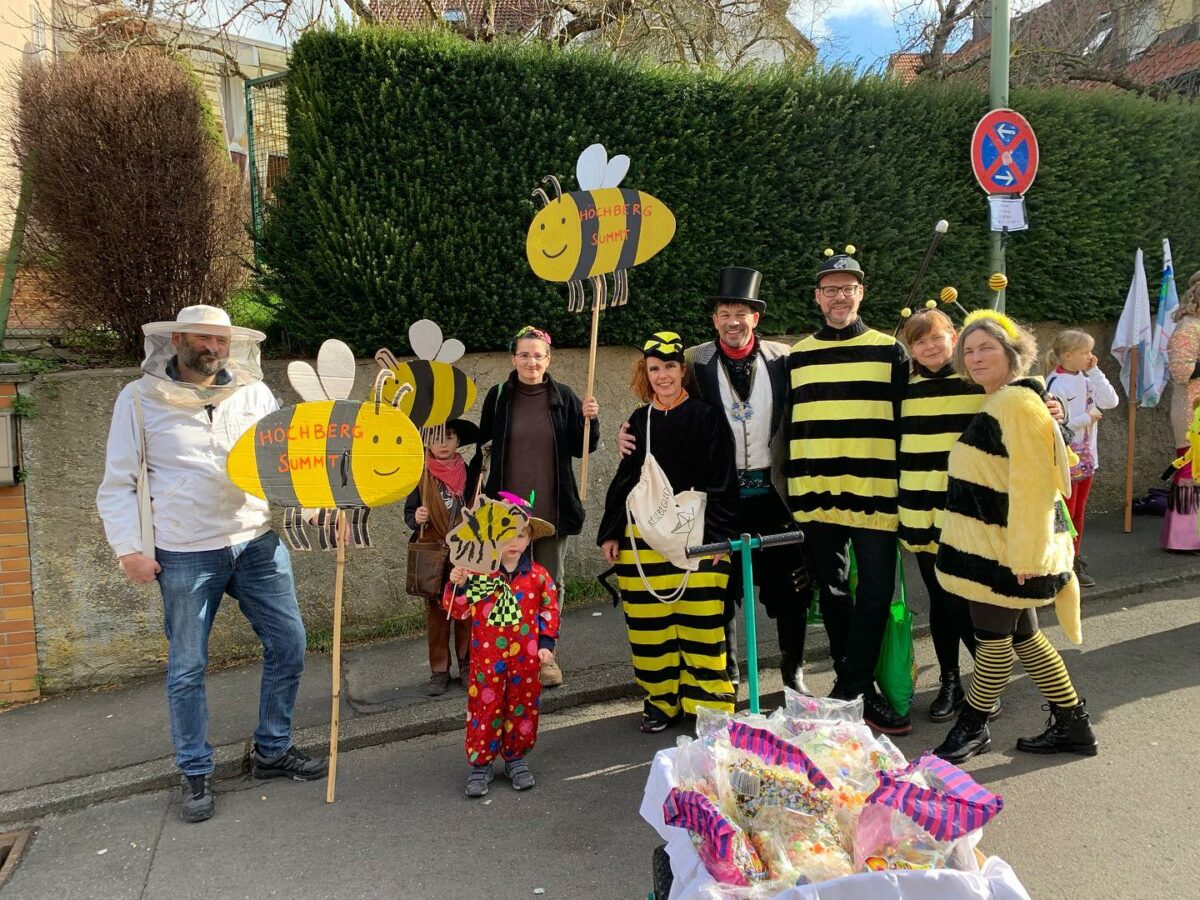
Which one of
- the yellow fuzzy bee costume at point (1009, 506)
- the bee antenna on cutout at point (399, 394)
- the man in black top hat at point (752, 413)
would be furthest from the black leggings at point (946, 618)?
the bee antenna on cutout at point (399, 394)

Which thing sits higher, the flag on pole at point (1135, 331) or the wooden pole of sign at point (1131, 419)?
the flag on pole at point (1135, 331)

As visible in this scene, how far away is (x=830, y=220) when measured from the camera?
6.52m

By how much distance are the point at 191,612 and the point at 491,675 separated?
4.19 ft

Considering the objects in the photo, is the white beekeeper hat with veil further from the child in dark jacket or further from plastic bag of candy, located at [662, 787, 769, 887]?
plastic bag of candy, located at [662, 787, 769, 887]

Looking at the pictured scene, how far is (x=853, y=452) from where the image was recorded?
12.2 ft

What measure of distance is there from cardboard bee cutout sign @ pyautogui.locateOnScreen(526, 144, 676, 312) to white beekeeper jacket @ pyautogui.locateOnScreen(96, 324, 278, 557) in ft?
6.21

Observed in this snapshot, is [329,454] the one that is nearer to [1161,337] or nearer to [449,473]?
[449,473]

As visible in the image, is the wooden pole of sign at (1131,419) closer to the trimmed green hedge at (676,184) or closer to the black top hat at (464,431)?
the trimmed green hedge at (676,184)

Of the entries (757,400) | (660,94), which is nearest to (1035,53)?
(660,94)

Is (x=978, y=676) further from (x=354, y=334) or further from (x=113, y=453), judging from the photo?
(x=354, y=334)

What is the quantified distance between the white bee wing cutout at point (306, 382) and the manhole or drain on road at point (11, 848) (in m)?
2.15

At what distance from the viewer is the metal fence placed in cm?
556

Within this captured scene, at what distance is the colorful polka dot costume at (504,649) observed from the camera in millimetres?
3381

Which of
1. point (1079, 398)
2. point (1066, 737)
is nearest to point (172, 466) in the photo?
point (1066, 737)
